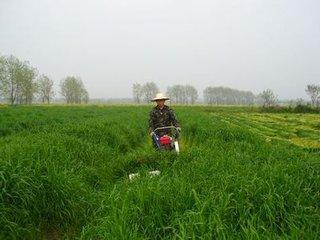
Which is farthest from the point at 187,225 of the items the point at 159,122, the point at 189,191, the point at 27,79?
the point at 27,79

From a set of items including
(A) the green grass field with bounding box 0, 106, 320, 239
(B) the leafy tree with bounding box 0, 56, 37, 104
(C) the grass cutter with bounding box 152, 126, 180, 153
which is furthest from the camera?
(B) the leafy tree with bounding box 0, 56, 37, 104

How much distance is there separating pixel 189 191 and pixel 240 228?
3.68 ft

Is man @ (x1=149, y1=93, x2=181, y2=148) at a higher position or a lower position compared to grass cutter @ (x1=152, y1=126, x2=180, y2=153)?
higher

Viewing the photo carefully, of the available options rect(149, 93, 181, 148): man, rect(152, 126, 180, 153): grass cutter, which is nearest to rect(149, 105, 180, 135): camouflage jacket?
rect(149, 93, 181, 148): man

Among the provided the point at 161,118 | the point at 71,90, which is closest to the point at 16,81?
the point at 71,90

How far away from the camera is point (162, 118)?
10430 mm

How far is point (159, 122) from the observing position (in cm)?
1044

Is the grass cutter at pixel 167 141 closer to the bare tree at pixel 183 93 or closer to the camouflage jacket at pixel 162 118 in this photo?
the camouflage jacket at pixel 162 118

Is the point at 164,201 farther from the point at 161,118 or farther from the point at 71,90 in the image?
the point at 71,90

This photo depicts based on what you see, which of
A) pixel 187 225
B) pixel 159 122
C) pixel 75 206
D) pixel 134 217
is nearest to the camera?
pixel 187 225

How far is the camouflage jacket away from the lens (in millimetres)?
10422

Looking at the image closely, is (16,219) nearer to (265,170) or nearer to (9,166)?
(9,166)

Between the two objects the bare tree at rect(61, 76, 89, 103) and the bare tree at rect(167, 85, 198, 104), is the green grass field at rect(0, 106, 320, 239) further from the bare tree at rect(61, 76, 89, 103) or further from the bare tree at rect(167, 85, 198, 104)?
the bare tree at rect(167, 85, 198, 104)

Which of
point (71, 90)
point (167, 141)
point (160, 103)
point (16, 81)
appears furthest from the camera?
point (71, 90)
